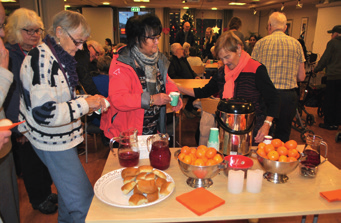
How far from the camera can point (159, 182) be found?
1194 mm

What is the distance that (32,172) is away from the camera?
2.23 metres

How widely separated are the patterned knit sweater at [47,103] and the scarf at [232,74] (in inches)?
41.3

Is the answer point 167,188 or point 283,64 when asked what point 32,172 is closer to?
point 167,188

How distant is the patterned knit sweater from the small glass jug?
1.23 metres

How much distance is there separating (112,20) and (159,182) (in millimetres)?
12311

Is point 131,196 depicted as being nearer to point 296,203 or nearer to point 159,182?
point 159,182

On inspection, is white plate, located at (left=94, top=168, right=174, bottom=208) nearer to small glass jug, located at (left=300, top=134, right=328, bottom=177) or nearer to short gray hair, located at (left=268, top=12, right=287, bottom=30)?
small glass jug, located at (left=300, top=134, right=328, bottom=177)

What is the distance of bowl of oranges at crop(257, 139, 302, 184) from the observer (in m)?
1.25

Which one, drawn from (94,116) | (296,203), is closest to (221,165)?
(296,203)

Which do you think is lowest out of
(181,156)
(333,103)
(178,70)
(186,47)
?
(333,103)

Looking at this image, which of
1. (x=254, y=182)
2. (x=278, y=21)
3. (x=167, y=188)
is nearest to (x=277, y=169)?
(x=254, y=182)

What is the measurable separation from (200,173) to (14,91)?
158cm

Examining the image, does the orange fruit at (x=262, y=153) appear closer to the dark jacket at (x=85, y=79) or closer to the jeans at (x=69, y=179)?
the jeans at (x=69, y=179)

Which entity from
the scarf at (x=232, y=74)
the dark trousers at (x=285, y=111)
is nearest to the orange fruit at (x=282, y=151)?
the scarf at (x=232, y=74)
